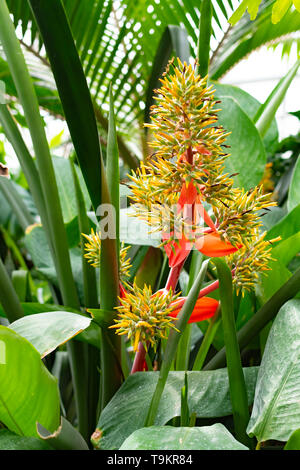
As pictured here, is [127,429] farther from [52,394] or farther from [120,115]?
[120,115]

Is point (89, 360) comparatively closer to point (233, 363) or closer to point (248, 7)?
point (233, 363)

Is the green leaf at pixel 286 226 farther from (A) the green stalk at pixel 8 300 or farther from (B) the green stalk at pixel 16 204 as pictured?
(B) the green stalk at pixel 16 204

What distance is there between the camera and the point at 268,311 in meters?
0.28

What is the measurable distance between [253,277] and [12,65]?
223mm

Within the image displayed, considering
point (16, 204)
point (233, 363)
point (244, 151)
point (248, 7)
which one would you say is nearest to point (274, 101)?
point (244, 151)

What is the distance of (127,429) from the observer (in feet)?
0.78

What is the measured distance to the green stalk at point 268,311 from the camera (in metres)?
0.27

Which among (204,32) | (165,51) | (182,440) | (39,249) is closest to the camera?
(182,440)

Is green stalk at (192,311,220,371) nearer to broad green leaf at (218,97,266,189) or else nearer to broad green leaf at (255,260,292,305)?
broad green leaf at (255,260,292,305)

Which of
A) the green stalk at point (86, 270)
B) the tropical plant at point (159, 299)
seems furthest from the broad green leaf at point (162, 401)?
the green stalk at point (86, 270)

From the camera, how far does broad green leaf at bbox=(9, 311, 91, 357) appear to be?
0.21m

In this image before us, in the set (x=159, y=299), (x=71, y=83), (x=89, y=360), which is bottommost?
(x=89, y=360)

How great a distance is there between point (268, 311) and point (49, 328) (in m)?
0.14

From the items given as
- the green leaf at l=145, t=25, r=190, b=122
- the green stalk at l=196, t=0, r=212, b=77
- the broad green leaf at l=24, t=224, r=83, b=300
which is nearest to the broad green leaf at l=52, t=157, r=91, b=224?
the broad green leaf at l=24, t=224, r=83, b=300
